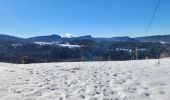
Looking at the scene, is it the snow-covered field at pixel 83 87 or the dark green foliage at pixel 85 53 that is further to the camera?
the dark green foliage at pixel 85 53

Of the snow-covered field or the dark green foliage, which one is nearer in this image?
the snow-covered field

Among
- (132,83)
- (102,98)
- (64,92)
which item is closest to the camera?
(102,98)

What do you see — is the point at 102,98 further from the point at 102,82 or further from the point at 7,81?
the point at 7,81

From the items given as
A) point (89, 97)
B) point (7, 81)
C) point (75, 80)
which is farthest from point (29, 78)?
point (89, 97)

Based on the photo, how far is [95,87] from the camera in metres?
9.69

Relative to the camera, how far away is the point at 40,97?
830 centimetres

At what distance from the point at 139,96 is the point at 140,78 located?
3345mm

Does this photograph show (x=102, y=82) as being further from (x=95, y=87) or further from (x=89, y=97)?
(x=89, y=97)

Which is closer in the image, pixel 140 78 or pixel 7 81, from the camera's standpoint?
pixel 7 81

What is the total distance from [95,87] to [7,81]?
11.2ft

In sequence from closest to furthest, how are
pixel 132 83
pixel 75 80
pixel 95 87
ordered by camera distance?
pixel 95 87
pixel 132 83
pixel 75 80

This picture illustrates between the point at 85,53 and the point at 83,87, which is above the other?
the point at 85,53

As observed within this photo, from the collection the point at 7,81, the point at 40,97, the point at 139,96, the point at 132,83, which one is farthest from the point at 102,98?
the point at 7,81

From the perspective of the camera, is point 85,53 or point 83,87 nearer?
point 83,87
